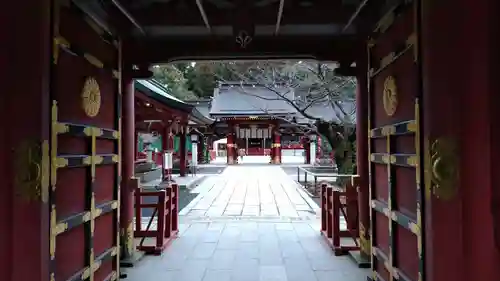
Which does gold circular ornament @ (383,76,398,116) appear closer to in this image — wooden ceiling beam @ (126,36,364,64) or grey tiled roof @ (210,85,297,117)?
wooden ceiling beam @ (126,36,364,64)

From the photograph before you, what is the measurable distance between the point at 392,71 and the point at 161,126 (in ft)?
42.6

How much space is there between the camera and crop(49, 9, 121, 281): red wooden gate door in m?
2.51

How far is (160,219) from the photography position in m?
5.18

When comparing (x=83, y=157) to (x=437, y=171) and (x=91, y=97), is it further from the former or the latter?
(x=437, y=171)

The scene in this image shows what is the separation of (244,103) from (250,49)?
2481cm

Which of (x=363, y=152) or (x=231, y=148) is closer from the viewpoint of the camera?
(x=363, y=152)

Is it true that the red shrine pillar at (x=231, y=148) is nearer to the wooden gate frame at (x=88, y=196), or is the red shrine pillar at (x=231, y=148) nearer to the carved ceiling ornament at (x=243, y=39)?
the carved ceiling ornament at (x=243, y=39)

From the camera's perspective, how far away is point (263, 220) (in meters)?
7.59

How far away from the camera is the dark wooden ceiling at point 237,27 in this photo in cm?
378

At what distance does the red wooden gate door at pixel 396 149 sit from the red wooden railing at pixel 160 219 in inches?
106
